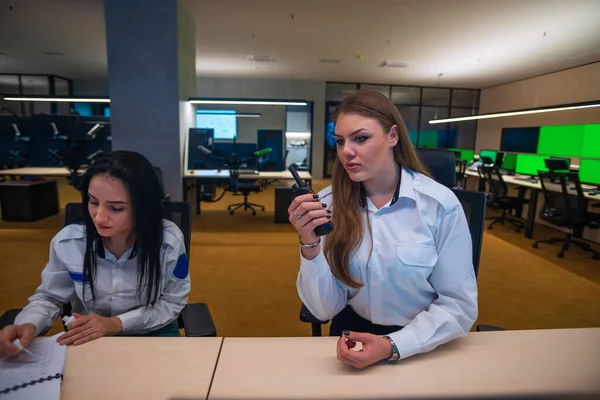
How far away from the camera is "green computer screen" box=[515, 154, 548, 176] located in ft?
18.1

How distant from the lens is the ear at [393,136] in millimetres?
1050

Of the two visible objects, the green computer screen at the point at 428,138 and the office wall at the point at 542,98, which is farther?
the green computer screen at the point at 428,138

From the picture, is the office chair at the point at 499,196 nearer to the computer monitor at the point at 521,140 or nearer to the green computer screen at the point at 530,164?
the green computer screen at the point at 530,164

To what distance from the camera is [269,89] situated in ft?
32.6

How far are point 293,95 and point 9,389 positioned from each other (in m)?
9.95

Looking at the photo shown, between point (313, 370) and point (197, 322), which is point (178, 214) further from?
point (313, 370)

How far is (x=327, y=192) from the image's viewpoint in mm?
1204

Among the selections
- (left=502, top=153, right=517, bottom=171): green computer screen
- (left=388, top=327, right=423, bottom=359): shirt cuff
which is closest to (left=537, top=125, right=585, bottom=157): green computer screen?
(left=502, top=153, right=517, bottom=171): green computer screen

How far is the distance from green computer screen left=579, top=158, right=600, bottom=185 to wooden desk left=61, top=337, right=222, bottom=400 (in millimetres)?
5566

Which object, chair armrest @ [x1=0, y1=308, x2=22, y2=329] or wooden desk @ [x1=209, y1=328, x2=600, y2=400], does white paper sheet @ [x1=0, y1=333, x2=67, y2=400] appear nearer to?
chair armrest @ [x1=0, y1=308, x2=22, y2=329]

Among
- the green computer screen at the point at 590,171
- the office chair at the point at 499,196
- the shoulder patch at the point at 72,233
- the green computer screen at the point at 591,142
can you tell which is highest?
the green computer screen at the point at 591,142

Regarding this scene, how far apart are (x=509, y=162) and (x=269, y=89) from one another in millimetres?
6374

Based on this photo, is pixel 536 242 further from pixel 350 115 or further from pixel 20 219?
pixel 20 219

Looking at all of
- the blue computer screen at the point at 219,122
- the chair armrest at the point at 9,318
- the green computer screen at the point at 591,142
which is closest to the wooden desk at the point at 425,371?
the chair armrest at the point at 9,318
